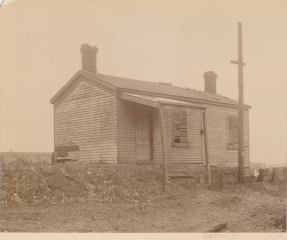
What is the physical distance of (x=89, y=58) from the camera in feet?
63.2

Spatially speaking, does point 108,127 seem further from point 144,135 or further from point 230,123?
point 230,123

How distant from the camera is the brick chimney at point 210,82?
26.5 m

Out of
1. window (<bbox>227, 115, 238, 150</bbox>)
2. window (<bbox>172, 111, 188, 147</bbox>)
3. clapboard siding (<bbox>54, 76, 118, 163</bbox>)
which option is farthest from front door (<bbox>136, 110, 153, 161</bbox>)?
window (<bbox>227, 115, 238, 150</bbox>)

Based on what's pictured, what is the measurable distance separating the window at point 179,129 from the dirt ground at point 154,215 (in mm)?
5758

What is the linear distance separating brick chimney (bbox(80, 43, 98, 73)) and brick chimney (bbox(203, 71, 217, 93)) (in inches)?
387

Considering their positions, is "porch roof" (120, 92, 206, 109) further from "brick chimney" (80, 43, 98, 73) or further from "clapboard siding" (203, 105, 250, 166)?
"clapboard siding" (203, 105, 250, 166)

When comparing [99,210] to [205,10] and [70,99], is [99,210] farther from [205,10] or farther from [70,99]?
[70,99]

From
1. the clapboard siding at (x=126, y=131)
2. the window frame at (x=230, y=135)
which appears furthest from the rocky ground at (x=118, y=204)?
the window frame at (x=230, y=135)

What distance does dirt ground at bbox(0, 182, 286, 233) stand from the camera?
877cm

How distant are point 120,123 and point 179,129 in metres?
Answer: 3.43
